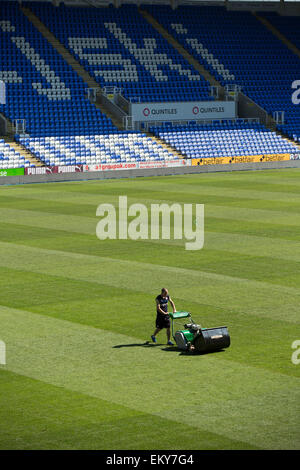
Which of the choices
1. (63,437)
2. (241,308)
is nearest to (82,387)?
(63,437)

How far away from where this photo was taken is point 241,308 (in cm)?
1853

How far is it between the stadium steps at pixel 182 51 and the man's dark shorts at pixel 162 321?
51.8m

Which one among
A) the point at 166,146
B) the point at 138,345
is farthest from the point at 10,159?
the point at 138,345

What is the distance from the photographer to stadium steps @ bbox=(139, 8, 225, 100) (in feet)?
220

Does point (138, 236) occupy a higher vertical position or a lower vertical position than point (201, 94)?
lower

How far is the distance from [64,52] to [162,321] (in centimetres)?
4977

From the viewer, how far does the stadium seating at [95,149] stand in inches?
2073

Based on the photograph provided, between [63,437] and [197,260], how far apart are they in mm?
13429

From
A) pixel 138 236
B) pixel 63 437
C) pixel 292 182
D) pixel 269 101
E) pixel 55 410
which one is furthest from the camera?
pixel 269 101

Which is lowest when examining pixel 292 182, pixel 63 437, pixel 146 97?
pixel 63 437

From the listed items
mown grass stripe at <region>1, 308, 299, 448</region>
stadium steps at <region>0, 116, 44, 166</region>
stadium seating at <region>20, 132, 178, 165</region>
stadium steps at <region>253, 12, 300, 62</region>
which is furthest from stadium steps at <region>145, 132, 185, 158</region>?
mown grass stripe at <region>1, 308, 299, 448</region>

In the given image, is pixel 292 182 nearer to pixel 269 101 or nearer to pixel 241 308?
pixel 269 101

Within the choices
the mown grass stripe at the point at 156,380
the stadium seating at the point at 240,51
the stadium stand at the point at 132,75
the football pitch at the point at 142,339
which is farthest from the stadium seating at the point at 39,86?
the mown grass stripe at the point at 156,380

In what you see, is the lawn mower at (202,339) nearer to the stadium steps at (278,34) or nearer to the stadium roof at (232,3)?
the stadium roof at (232,3)
